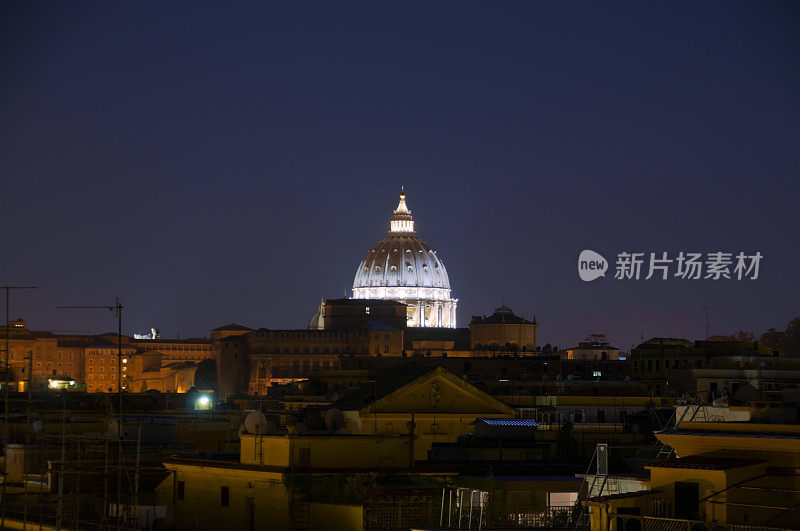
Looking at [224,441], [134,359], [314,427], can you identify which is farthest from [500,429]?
[134,359]

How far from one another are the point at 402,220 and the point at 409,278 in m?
9.41

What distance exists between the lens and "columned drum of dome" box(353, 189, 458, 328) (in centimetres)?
18450

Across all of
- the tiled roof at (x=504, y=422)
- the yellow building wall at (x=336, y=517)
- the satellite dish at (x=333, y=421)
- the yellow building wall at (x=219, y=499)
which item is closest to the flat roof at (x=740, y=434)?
the yellow building wall at (x=336, y=517)

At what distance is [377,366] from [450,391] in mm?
60673

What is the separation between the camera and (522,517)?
15.8 meters

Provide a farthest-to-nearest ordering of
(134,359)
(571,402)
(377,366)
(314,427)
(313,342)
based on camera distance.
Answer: (134,359) < (313,342) < (377,366) < (571,402) < (314,427)

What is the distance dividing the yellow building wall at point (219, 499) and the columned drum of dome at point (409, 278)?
6398 inches

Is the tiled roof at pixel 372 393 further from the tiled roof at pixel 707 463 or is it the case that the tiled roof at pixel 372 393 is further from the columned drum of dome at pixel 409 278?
the columned drum of dome at pixel 409 278

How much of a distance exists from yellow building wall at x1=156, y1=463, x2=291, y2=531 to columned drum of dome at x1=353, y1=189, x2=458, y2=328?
533ft

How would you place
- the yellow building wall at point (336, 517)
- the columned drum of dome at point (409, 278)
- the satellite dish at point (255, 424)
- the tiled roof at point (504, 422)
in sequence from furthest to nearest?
the columned drum of dome at point (409, 278) < the tiled roof at point (504, 422) < the satellite dish at point (255, 424) < the yellow building wall at point (336, 517)

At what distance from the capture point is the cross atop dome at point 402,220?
19238 centimetres

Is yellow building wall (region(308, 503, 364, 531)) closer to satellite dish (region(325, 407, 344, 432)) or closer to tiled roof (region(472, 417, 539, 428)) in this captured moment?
satellite dish (region(325, 407, 344, 432))

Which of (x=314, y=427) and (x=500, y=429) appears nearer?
(x=314, y=427)

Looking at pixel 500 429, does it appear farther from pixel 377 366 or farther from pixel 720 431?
pixel 377 366
